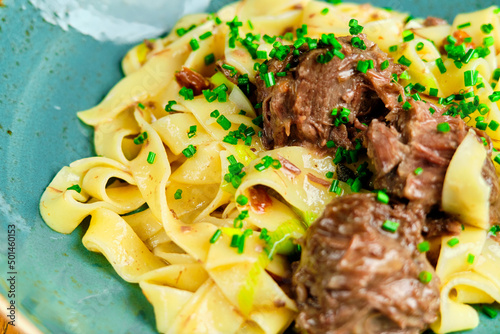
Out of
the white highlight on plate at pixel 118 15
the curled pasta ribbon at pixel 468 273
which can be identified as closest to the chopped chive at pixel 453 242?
the curled pasta ribbon at pixel 468 273

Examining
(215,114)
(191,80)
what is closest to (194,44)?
(191,80)

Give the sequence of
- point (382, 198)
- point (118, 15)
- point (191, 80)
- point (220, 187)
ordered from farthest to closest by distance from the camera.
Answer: point (118, 15) → point (191, 80) → point (220, 187) → point (382, 198)

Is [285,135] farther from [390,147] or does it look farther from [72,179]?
[72,179]

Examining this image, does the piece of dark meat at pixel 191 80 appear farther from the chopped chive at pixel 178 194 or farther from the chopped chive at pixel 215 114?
the chopped chive at pixel 178 194

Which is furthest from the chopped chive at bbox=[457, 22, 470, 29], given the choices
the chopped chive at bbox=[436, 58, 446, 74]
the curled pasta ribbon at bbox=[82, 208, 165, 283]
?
the curled pasta ribbon at bbox=[82, 208, 165, 283]

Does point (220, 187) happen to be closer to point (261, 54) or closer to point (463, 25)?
point (261, 54)

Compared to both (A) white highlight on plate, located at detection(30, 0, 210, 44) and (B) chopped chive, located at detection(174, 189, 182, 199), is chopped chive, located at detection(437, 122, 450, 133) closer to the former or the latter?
(B) chopped chive, located at detection(174, 189, 182, 199)

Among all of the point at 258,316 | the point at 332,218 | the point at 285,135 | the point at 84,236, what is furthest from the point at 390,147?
the point at 84,236
